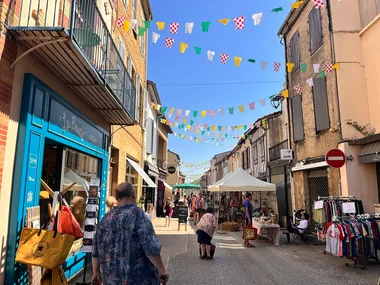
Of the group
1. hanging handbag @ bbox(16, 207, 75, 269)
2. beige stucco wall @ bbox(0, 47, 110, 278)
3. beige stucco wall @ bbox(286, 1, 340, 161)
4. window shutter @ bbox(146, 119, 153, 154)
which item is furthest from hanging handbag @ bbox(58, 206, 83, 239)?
window shutter @ bbox(146, 119, 153, 154)

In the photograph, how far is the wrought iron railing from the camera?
4445 millimetres

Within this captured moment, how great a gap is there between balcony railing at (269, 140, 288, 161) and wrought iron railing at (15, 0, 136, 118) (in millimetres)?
10520

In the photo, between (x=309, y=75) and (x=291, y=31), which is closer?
(x=309, y=75)

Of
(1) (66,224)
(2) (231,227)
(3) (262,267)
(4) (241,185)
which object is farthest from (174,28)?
(2) (231,227)

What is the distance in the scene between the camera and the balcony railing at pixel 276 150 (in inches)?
619

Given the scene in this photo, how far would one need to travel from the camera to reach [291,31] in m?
14.5

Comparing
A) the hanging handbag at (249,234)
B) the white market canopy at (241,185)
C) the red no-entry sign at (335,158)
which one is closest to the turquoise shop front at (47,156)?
the hanging handbag at (249,234)

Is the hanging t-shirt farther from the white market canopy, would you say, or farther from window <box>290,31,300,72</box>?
window <box>290,31,300,72</box>

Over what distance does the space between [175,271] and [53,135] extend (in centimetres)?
398

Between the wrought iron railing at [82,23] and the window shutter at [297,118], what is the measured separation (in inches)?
338

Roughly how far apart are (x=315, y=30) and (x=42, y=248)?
12042 millimetres

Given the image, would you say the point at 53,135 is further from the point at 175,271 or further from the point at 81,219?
the point at 175,271

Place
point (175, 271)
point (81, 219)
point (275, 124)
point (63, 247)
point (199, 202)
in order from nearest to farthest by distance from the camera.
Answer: point (63, 247), point (175, 271), point (81, 219), point (199, 202), point (275, 124)

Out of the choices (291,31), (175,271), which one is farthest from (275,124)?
(175,271)
